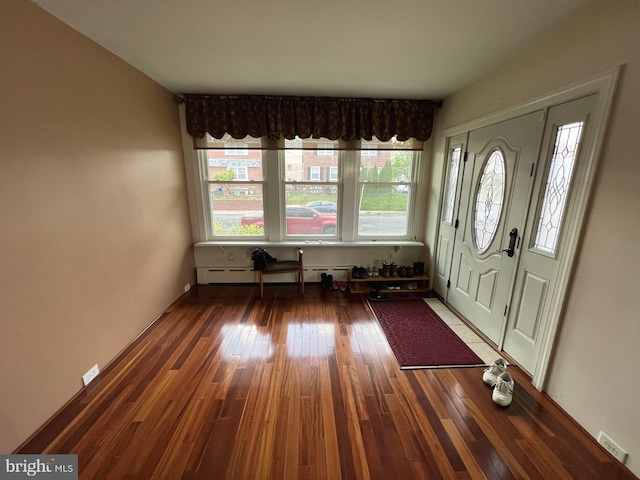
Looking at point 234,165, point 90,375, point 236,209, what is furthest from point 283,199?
point 90,375

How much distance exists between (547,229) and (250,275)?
3.31 meters

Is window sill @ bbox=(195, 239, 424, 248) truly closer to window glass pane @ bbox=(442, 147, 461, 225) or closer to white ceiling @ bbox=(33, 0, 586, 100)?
window glass pane @ bbox=(442, 147, 461, 225)

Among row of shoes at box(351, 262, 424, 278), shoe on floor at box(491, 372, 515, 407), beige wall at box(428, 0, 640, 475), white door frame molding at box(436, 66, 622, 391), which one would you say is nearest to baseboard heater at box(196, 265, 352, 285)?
row of shoes at box(351, 262, 424, 278)

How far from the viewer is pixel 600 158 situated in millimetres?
1413

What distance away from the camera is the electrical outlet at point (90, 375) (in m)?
1.77

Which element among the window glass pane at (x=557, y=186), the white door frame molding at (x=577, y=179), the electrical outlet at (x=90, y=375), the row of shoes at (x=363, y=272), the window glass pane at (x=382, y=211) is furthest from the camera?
the window glass pane at (x=382, y=211)

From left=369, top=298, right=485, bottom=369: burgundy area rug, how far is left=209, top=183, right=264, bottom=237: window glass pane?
6.57ft

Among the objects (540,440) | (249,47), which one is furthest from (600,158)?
(249,47)

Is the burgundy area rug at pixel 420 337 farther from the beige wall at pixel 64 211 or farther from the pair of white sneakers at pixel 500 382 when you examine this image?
the beige wall at pixel 64 211

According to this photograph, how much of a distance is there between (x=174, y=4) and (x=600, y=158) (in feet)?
8.69

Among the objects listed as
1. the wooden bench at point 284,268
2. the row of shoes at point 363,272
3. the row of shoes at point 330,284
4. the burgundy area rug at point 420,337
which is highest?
A: the wooden bench at point 284,268

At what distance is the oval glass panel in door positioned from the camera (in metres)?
2.25

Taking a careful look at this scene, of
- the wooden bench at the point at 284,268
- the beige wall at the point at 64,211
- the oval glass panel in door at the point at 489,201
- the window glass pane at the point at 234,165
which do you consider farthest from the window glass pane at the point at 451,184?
the beige wall at the point at 64,211

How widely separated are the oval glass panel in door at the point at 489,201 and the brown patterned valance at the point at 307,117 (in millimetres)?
1145
